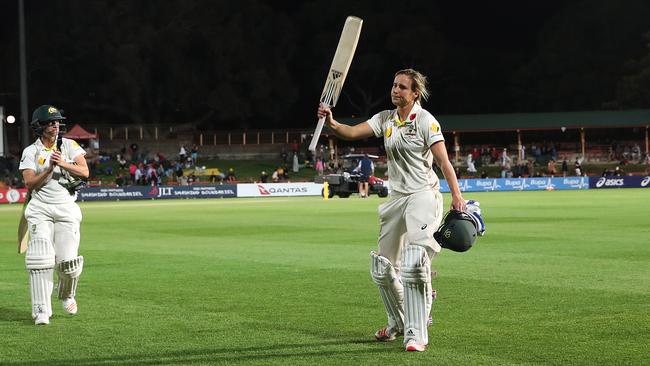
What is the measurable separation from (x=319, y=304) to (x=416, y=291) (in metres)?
3.12

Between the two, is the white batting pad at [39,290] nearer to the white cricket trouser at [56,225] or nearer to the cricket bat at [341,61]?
the white cricket trouser at [56,225]

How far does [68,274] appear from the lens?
10.3 metres

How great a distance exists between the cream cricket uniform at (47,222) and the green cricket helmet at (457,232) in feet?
13.3

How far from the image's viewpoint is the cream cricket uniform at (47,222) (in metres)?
10.0

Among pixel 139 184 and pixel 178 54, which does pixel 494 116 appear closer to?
pixel 178 54

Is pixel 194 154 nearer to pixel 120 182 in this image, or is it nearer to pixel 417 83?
pixel 120 182

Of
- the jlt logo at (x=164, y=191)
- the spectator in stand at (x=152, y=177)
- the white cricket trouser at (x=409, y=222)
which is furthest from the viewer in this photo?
the spectator in stand at (x=152, y=177)

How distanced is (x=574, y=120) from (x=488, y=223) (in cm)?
5189

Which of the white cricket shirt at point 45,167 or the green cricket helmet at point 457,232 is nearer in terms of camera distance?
the green cricket helmet at point 457,232

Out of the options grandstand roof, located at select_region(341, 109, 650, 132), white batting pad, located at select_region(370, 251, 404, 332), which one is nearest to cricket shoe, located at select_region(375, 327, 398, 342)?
white batting pad, located at select_region(370, 251, 404, 332)

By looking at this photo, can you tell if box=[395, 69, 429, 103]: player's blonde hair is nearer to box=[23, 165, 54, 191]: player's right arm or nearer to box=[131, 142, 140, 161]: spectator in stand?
box=[23, 165, 54, 191]: player's right arm

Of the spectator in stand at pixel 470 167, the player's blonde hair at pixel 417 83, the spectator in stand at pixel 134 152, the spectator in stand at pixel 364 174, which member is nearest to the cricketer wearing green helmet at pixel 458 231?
the player's blonde hair at pixel 417 83

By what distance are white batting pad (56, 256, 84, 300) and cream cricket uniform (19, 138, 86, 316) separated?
0.19 feet

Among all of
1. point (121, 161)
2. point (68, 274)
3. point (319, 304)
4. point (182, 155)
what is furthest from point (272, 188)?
point (68, 274)
